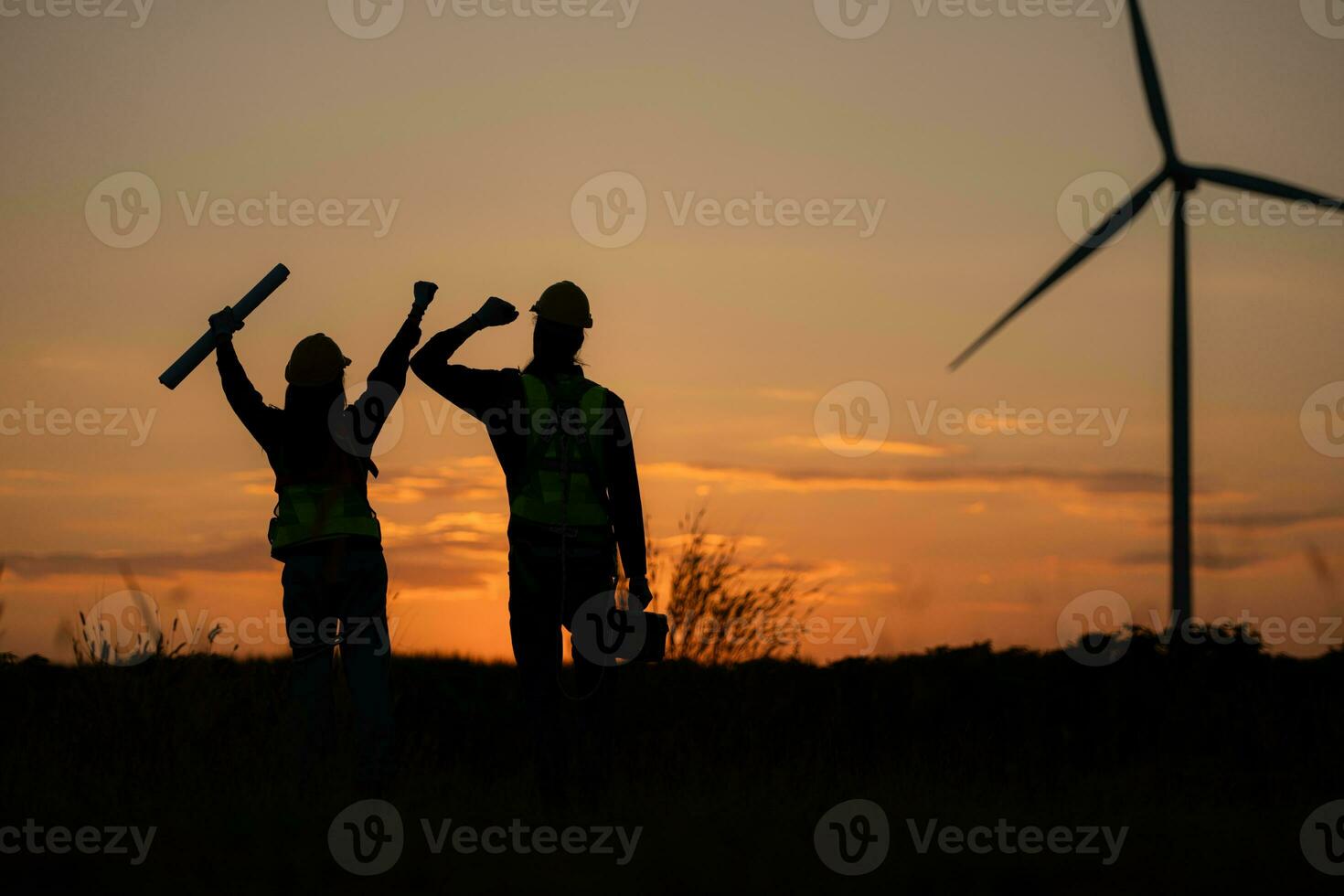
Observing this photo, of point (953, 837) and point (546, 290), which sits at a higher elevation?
point (546, 290)

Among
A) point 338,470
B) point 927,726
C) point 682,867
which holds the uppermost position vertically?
point 338,470

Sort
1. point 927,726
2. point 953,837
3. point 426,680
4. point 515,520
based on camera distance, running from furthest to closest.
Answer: point 426,680, point 927,726, point 515,520, point 953,837

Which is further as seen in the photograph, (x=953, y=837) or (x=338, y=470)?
(x=338, y=470)

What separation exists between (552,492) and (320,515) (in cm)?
129

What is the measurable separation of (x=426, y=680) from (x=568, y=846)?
8.00m

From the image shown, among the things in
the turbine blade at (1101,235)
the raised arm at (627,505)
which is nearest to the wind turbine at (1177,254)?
the turbine blade at (1101,235)

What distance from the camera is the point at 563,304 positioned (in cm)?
891

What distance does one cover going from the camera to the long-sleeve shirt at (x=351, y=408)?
9023 mm

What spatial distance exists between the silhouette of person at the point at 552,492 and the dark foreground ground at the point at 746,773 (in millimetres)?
624

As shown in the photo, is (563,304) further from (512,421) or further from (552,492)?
(552,492)

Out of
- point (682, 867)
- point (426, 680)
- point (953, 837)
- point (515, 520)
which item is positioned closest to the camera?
point (682, 867)

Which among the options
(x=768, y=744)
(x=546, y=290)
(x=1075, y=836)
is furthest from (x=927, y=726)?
(x=546, y=290)

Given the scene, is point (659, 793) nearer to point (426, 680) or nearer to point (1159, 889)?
point (1159, 889)

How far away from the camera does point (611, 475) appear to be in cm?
895
